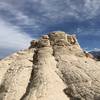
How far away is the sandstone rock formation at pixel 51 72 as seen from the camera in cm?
3709

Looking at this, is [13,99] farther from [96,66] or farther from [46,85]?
[96,66]

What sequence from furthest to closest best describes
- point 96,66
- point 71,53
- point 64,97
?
point 71,53
point 96,66
point 64,97

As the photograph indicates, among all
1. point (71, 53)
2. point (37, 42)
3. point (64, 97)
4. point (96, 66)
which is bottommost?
point (64, 97)

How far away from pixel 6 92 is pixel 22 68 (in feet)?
17.4

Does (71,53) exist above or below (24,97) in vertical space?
above

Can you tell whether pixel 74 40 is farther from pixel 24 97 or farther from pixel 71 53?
pixel 24 97

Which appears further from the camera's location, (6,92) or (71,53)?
(71,53)

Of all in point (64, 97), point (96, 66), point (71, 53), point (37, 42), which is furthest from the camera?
point (37, 42)

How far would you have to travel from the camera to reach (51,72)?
41562 mm

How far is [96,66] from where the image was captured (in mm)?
42031

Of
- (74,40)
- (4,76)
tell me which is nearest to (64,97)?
(4,76)

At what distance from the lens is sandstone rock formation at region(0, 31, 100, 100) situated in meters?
37.1

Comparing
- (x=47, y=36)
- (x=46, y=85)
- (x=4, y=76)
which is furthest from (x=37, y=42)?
(x=46, y=85)

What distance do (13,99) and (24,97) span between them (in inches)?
50.3
